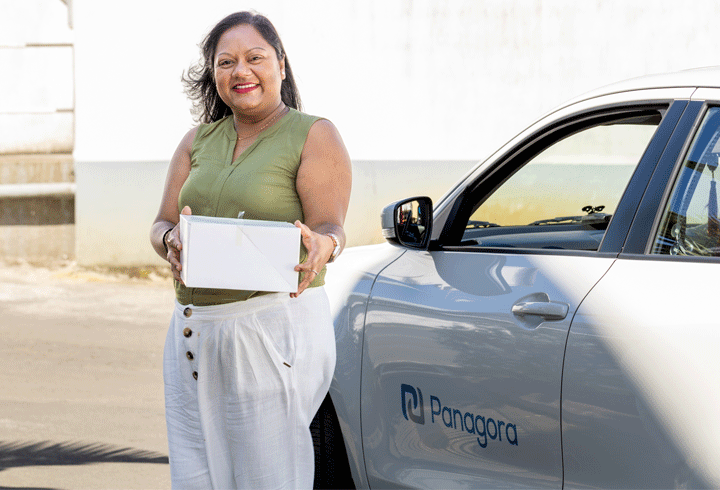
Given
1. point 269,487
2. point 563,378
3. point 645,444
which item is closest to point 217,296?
point 269,487

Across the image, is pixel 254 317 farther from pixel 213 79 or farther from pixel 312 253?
pixel 213 79

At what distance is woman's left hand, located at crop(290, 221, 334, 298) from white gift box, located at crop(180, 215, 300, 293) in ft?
0.10

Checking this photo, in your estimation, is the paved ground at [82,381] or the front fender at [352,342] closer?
the front fender at [352,342]

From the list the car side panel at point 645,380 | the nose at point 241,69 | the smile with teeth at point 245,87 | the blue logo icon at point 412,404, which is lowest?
the blue logo icon at point 412,404

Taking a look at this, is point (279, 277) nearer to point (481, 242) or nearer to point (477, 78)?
point (481, 242)

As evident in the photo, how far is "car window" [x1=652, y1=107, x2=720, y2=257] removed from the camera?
2311mm

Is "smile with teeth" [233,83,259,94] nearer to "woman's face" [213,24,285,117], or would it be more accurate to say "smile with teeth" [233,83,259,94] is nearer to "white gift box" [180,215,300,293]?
"woman's face" [213,24,285,117]

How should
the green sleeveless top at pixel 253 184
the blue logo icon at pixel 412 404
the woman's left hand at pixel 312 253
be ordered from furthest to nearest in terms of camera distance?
the blue logo icon at pixel 412 404, the green sleeveless top at pixel 253 184, the woman's left hand at pixel 312 253

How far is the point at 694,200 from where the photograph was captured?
92.1 inches

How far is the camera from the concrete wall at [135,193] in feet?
34.7

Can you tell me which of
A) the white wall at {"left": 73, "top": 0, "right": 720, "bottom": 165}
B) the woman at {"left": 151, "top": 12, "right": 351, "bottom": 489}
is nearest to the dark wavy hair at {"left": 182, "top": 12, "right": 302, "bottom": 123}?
the woman at {"left": 151, "top": 12, "right": 351, "bottom": 489}

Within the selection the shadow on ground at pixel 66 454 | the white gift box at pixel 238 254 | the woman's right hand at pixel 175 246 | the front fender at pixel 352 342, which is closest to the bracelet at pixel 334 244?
the white gift box at pixel 238 254

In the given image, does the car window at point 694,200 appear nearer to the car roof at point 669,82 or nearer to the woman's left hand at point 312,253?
the car roof at point 669,82

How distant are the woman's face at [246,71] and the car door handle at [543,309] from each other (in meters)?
0.91
